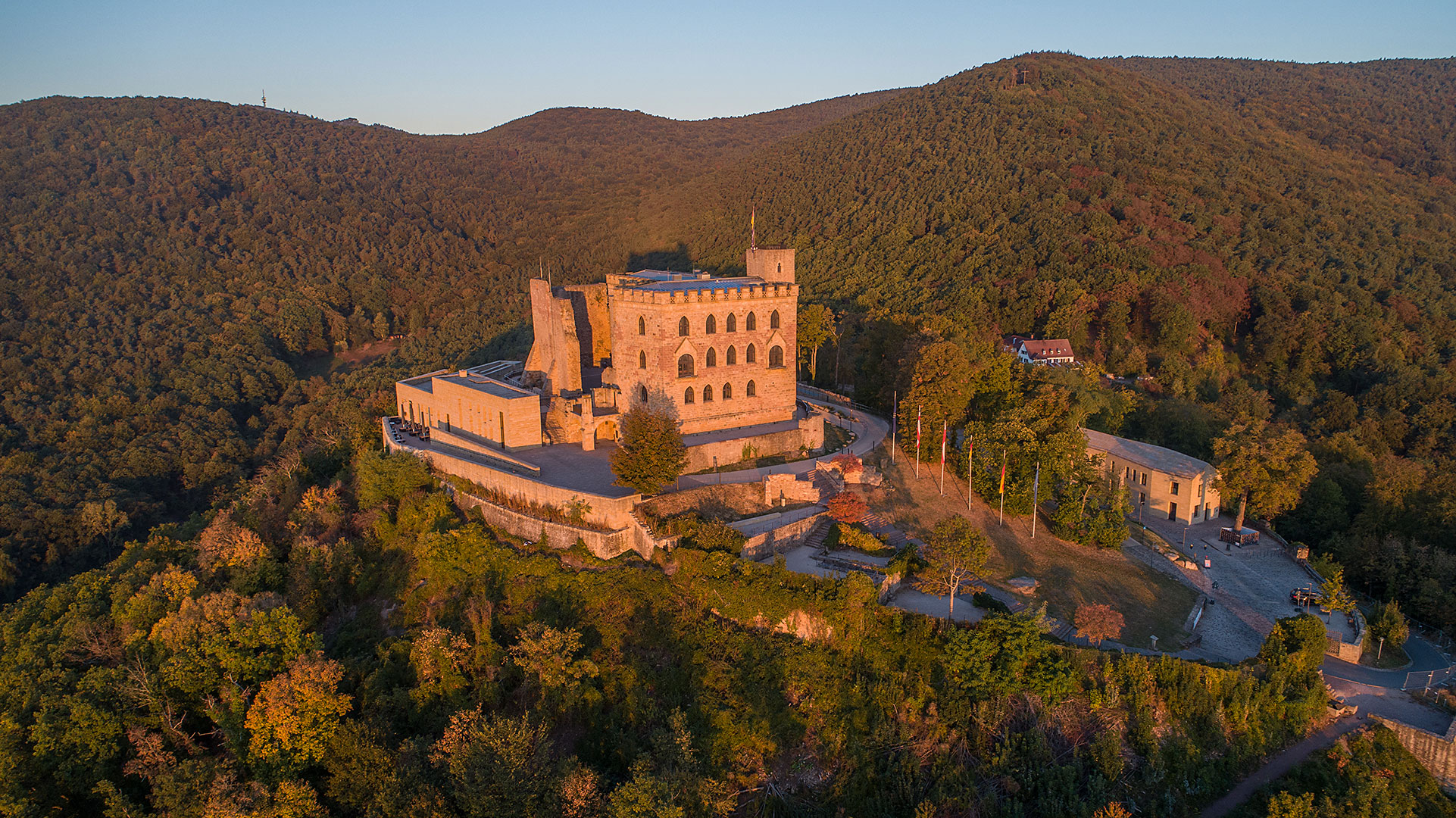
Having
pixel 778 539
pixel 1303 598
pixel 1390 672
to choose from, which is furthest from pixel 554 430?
pixel 1390 672

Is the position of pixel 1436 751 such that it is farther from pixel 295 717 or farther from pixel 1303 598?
pixel 295 717

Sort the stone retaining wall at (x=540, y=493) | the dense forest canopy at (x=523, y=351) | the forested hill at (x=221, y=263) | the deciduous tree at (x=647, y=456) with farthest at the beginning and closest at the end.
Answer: the forested hill at (x=221, y=263) → the deciduous tree at (x=647, y=456) → the stone retaining wall at (x=540, y=493) → the dense forest canopy at (x=523, y=351)

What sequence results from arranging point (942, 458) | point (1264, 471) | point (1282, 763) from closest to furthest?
1. point (1282, 763)
2. point (942, 458)
3. point (1264, 471)

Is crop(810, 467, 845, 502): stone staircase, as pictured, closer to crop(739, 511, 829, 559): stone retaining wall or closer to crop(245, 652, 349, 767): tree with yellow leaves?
crop(739, 511, 829, 559): stone retaining wall

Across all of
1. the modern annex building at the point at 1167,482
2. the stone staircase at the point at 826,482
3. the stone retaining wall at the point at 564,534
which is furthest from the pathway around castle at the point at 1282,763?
the stone retaining wall at the point at 564,534

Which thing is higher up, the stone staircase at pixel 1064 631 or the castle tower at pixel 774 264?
the castle tower at pixel 774 264

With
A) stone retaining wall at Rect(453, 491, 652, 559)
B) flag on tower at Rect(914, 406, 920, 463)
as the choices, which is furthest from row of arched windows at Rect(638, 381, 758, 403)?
stone retaining wall at Rect(453, 491, 652, 559)

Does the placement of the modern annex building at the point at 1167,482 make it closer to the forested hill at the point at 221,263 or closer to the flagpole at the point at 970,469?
the flagpole at the point at 970,469
